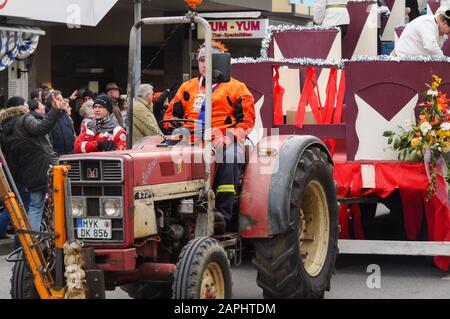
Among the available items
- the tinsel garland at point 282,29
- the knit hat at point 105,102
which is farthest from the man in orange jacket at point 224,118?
the tinsel garland at point 282,29

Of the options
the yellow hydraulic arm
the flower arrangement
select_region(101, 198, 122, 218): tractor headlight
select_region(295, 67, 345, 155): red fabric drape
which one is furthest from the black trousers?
select_region(295, 67, 345, 155): red fabric drape

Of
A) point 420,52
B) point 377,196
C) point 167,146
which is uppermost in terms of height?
point 420,52

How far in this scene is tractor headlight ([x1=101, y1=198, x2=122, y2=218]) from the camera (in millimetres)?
6504

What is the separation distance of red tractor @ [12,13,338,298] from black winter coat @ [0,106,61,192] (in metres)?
2.99

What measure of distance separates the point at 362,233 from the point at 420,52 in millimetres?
1952

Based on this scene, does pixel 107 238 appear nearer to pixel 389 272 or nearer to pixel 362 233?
pixel 389 272

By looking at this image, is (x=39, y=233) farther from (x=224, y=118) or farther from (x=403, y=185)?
(x=403, y=185)

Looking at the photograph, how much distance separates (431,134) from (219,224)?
9.30ft

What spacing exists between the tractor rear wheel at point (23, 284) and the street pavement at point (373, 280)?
201cm

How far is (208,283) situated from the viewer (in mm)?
6652

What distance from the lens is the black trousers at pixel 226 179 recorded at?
7438 millimetres

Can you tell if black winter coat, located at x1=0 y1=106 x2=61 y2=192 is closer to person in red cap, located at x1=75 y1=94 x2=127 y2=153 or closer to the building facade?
person in red cap, located at x1=75 y1=94 x2=127 y2=153

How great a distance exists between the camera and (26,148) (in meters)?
10.7

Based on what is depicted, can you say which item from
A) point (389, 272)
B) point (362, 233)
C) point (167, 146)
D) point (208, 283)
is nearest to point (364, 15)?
point (362, 233)
